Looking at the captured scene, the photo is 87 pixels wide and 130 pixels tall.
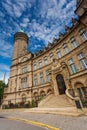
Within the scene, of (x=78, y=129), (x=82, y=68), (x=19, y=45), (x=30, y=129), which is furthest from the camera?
(x=19, y=45)

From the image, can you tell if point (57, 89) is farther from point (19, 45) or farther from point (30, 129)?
point (19, 45)

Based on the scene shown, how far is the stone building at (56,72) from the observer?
636 inches

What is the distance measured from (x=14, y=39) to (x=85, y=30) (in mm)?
28999

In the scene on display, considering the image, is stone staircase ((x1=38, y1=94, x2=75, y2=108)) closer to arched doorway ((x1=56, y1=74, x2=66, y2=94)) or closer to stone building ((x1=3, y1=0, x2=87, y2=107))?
stone building ((x1=3, y1=0, x2=87, y2=107))

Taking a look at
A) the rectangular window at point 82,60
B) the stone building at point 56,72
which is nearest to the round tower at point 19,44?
the stone building at point 56,72

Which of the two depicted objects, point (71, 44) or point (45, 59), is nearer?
point (71, 44)

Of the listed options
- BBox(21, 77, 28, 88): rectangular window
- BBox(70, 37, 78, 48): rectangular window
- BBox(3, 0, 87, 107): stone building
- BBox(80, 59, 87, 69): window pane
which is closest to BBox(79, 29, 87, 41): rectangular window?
BBox(3, 0, 87, 107): stone building

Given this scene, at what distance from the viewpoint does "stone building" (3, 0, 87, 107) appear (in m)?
16.2

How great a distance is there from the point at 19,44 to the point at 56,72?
21816 mm

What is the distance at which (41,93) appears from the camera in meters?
23.4

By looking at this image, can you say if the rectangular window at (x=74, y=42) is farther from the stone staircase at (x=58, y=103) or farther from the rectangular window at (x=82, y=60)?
the stone staircase at (x=58, y=103)

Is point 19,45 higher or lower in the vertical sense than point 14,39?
lower

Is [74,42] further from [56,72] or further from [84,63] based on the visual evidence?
[56,72]

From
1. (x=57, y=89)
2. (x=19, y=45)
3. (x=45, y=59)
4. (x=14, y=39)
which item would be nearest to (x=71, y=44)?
(x=45, y=59)
